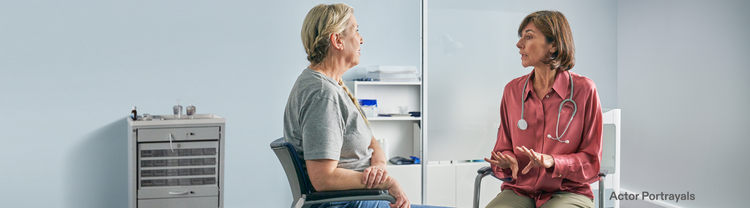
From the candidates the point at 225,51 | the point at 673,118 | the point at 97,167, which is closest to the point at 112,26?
the point at 225,51

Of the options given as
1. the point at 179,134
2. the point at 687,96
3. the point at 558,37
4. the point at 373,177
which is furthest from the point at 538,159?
the point at 179,134

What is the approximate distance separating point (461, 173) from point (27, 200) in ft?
9.29

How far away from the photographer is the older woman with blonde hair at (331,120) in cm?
132

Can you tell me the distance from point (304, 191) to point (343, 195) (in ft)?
0.40

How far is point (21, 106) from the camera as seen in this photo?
3.08 meters

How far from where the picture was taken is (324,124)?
130 centimetres

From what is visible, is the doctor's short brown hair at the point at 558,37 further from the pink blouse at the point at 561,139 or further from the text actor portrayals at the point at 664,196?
the text actor portrayals at the point at 664,196

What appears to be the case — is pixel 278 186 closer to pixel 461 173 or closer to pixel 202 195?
pixel 202 195

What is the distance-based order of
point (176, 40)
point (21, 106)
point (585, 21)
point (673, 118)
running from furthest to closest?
point (176, 40) → point (21, 106) → point (673, 118) → point (585, 21)

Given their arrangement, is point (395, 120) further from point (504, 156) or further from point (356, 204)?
point (356, 204)

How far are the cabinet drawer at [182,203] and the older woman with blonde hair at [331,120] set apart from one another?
5.83 ft

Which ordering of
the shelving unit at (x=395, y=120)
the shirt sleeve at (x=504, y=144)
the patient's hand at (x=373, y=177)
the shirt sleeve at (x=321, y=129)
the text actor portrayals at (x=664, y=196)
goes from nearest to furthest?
the shirt sleeve at (x=321, y=129), the patient's hand at (x=373, y=177), the shirt sleeve at (x=504, y=144), the text actor portrayals at (x=664, y=196), the shelving unit at (x=395, y=120)

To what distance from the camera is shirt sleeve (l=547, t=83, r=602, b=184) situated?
175 centimetres

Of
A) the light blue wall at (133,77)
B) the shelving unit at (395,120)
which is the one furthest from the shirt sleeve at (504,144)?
the light blue wall at (133,77)
